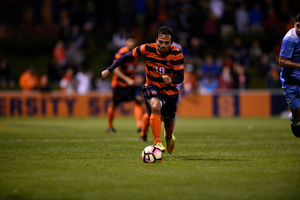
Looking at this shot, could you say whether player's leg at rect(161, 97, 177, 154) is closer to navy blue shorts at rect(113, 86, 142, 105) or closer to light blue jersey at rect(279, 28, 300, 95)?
light blue jersey at rect(279, 28, 300, 95)

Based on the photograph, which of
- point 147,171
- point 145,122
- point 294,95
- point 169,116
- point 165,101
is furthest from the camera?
point 145,122

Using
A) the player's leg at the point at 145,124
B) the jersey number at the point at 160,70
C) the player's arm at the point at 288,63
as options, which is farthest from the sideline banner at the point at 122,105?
the jersey number at the point at 160,70

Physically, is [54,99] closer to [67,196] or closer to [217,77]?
[217,77]

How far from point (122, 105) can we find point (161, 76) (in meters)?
11.9

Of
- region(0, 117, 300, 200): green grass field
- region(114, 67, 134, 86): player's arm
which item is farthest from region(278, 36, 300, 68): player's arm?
region(114, 67, 134, 86): player's arm

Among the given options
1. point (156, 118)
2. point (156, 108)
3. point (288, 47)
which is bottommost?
point (156, 118)

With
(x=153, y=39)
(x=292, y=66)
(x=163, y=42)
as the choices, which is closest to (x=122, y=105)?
(x=153, y=39)

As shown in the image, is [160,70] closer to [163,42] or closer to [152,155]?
[163,42]

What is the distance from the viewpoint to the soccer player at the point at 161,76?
664 centimetres

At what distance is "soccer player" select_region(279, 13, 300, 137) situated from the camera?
23.5 feet

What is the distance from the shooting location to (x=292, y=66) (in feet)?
23.4

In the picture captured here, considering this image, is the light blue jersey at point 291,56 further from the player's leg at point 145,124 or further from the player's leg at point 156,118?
the player's leg at point 145,124

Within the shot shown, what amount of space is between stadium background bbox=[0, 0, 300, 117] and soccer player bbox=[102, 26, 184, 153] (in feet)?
38.2

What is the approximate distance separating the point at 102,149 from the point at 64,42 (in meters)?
14.4
